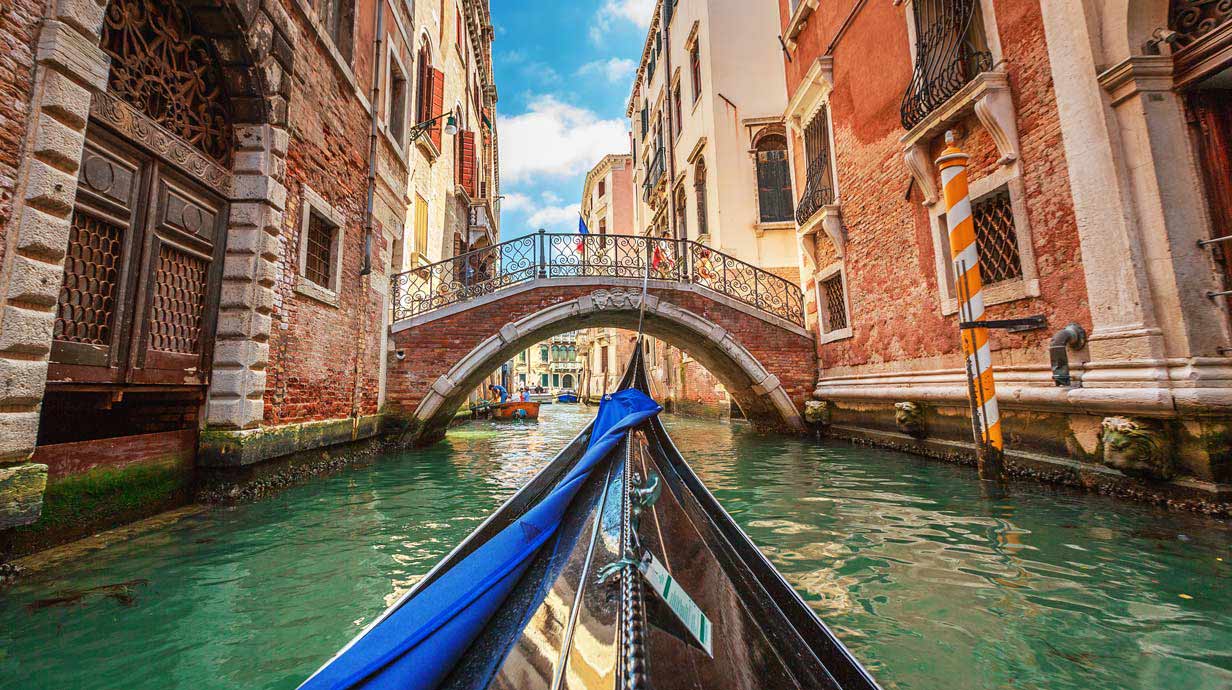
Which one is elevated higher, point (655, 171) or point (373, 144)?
point (655, 171)

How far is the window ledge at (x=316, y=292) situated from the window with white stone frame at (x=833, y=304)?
5.61m

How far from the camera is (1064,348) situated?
10.8 feet

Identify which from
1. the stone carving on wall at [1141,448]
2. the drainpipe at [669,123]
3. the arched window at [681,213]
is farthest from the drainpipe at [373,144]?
the drainpipe at [669,123]

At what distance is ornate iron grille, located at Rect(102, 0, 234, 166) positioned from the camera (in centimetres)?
268

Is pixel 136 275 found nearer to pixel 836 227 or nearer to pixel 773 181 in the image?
pixel 836 227

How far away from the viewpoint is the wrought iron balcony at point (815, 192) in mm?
6832

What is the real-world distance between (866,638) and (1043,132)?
377cm

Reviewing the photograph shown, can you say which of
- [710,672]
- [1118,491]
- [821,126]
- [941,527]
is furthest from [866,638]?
[821,126]

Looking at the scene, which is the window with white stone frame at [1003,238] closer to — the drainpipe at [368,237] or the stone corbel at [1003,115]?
the stone corbel at [1003,115]

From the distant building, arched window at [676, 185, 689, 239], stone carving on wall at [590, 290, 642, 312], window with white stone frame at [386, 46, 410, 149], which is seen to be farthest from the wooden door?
arched window at [676, 185, 689, 239]

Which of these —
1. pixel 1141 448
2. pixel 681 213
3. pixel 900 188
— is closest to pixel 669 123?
pixel 681 213

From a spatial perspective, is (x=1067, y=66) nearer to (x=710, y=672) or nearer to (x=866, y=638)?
(x=866, y=638)

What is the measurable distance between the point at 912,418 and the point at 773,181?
20.5 feet

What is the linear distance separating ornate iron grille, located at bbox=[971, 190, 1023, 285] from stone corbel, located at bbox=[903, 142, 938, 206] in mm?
564
